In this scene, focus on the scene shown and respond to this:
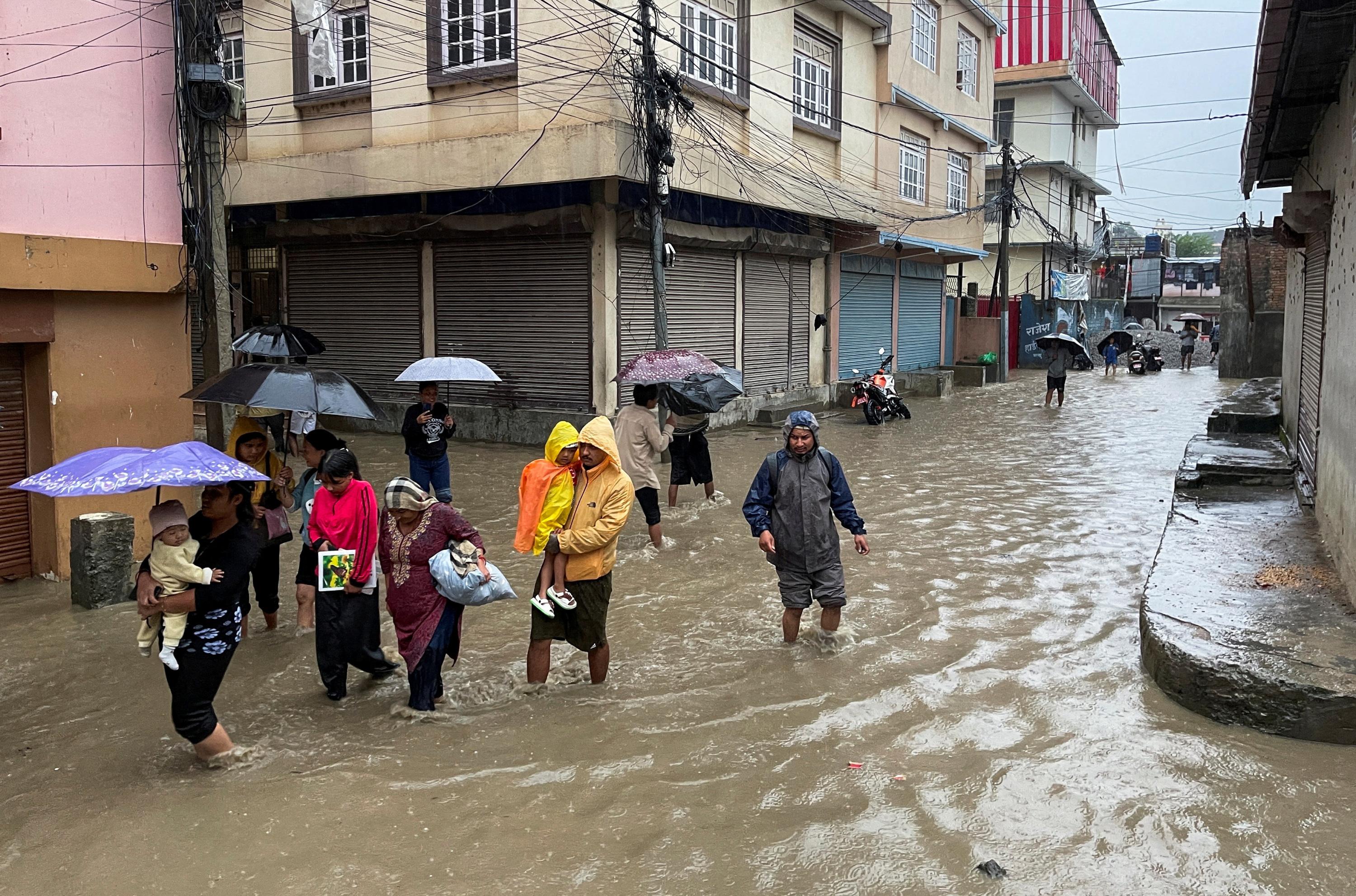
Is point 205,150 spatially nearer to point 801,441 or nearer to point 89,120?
point 89,120

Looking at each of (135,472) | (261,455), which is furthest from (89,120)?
(135,472)

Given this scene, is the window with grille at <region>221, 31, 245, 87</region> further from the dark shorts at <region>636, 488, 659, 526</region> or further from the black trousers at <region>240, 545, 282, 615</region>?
the black trousers at <region>240, 545, 282, 615</region>

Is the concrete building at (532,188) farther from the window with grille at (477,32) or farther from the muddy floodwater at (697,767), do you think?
the muddy floodwater at (697,767)

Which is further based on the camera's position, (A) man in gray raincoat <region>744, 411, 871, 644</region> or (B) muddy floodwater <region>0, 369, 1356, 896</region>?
(A) man in gray raincoat <region>744, 411, 871, 644</region>

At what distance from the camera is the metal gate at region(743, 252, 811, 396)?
61.9ft

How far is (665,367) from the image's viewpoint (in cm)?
975

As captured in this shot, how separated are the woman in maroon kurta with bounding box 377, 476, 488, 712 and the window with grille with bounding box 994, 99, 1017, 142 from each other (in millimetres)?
41721

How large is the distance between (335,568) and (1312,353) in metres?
9.75

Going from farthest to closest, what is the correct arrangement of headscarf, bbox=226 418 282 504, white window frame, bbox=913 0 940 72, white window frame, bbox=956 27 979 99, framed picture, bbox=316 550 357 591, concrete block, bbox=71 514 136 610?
white window frame, bbox=956 27 979 99 → white window frame, bbox=913 0 940 72 → concrete block, bbox=71 514 136 610 → headscarf, bbox=226 418 282 504 → framed picture, bbox=316 550 357 591

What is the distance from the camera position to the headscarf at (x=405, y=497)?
16.6ft

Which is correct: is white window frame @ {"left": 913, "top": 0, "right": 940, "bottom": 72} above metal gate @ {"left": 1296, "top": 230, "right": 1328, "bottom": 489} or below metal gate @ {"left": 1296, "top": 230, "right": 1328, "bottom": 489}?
above

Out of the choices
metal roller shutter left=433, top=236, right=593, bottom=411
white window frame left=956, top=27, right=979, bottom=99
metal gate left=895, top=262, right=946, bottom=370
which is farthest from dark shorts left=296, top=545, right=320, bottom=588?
white window frame left=956, top=27, right=979, bottom=99

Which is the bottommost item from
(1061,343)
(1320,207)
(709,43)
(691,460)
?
(691,460)

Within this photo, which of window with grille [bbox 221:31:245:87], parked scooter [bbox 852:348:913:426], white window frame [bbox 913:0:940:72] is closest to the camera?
window with grille [bbox 221:31:245:87]
